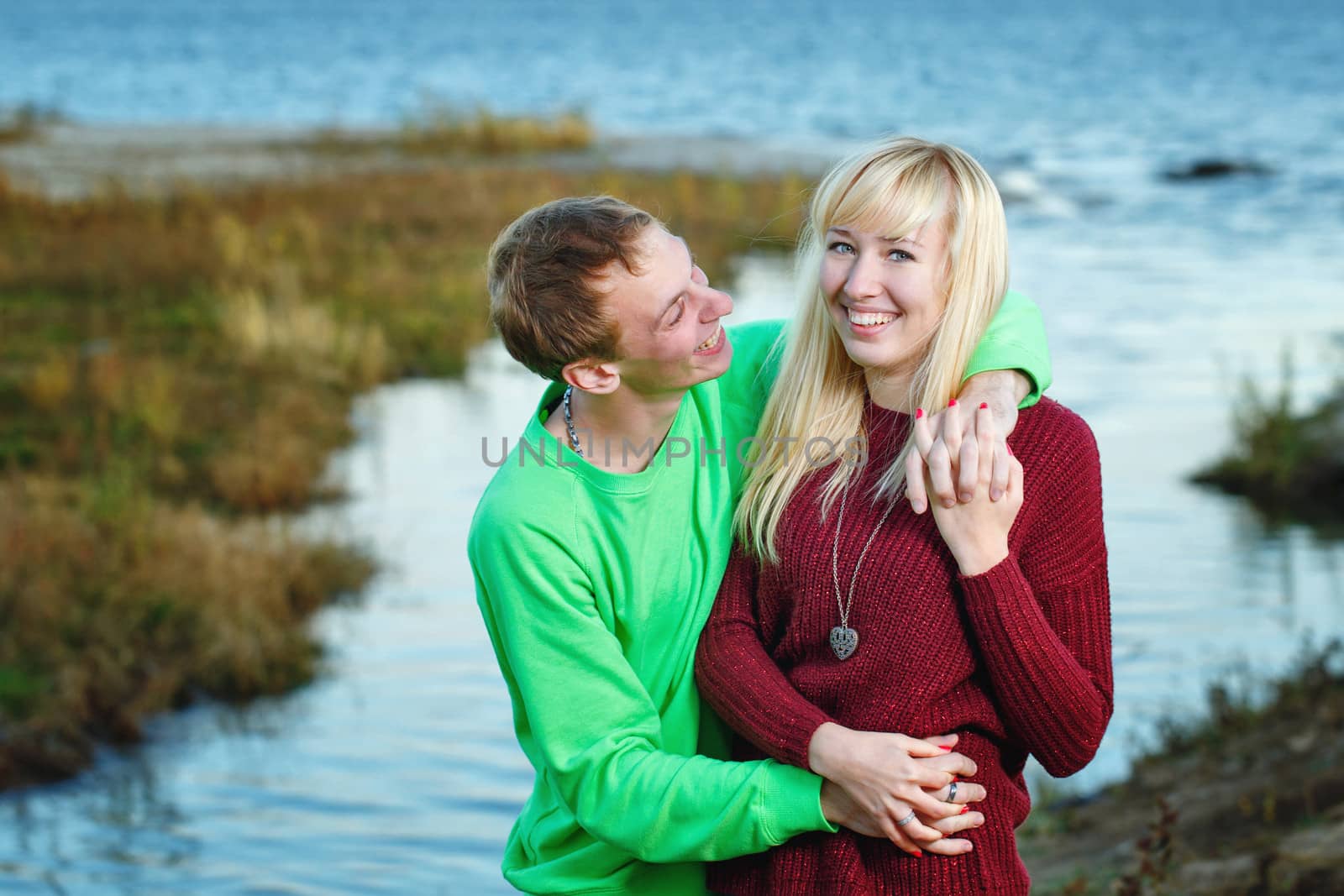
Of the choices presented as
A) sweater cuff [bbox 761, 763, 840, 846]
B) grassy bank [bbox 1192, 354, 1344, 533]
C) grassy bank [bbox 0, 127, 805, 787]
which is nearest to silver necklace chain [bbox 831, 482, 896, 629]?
sweater cuff [bbox 761, 763, 840, 846]

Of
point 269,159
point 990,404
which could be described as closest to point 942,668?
point 990,404

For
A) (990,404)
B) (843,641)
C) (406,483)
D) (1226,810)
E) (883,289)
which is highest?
(883,289)

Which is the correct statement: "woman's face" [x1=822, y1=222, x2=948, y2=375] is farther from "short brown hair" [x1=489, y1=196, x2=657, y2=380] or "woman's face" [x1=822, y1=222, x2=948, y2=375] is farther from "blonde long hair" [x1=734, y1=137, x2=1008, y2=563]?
"short brown hair" [x1=489, y1=196, x2=657, y2=380]

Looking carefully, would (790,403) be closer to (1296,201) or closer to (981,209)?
(981,209)

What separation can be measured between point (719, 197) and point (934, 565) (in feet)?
59.4

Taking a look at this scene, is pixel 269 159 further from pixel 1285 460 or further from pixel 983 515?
pixel 983 515

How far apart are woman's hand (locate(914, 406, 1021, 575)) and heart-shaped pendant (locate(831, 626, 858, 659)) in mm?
206

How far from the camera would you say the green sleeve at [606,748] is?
2.14 metres

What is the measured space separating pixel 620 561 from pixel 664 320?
388mm

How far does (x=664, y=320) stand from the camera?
7.52 ft

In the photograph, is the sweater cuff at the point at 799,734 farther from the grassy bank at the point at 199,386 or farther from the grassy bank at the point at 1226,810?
the grassy bank at the point at 199,386

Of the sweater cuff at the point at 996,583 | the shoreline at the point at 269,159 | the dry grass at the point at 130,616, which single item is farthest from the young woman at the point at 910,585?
the shoreline at the point at 269,159

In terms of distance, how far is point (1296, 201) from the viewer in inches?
898

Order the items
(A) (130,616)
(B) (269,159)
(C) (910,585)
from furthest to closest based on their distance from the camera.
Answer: (B) (269,159), (A) (130,616), (C) (910,585)
